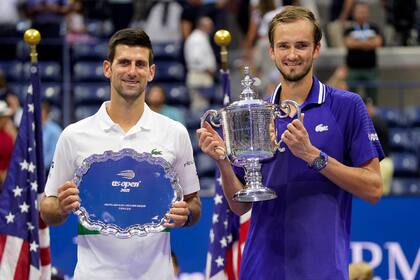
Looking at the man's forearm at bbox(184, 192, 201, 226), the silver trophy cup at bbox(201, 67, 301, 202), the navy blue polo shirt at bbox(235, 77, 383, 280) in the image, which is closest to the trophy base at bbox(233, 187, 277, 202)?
the silver trophy cup at bbox(201, 67, 301, 202)

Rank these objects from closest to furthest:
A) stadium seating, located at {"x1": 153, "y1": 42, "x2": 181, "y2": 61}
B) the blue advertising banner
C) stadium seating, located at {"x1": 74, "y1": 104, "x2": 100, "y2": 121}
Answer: the blue advertising banner → stadium seating, located at {"x1": 74, "y1": 104, "x2": 100, "y2": 121} → stadium seating, located at {"x1": 153, "y1": 42, "x2": 181, "y2": 61}

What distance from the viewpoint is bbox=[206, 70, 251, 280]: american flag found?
23.2 feet

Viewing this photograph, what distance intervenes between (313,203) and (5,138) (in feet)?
19.8

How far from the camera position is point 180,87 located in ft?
43.5

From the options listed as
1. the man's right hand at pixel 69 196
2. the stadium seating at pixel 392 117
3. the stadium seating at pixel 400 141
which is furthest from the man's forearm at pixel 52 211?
the stadium seating at pixel 392 117

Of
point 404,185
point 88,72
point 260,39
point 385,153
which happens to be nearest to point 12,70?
point 88,72

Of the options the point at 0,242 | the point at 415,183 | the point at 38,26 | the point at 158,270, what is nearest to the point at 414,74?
the point at 415,183

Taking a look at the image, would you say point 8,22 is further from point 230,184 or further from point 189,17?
point 230,184

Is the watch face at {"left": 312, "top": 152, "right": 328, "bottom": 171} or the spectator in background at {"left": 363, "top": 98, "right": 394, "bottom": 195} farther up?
the watch face at {"left": 312, "top": 152, "right": 328, "bottom": 171}

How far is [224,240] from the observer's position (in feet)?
23.3

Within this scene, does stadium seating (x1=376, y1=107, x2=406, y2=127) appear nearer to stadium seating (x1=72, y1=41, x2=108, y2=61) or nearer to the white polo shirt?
stadium seating (x1=72, y1=41, x2=108, y2=61)

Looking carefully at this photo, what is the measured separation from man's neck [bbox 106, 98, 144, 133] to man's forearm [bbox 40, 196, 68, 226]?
497 millimetres

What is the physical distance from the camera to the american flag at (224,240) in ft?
23.2

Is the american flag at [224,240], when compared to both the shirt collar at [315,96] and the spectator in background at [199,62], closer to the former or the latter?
the shirt collar at [315,96]
